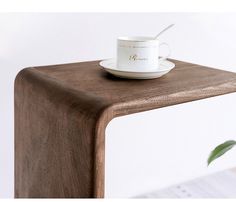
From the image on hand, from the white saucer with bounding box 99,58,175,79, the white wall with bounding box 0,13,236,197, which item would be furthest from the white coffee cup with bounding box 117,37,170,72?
the white wall with bounding box 0,13,236,197

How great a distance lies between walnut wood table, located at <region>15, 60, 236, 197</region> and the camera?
2.54 ft

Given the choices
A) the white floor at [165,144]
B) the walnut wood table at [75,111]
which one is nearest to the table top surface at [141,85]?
the walnut wood table at [75,111]

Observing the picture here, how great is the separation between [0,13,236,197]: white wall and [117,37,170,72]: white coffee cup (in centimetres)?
39

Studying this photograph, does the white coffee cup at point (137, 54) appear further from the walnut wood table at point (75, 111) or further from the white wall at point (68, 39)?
the white wall at point (68, 39)

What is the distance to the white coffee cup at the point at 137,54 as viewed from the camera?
932mm

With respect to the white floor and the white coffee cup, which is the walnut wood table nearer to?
the white coffee cup

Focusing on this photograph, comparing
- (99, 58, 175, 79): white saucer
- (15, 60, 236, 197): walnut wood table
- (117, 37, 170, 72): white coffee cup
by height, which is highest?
(117, 37, 170, 72): white coffee cup

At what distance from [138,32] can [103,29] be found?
12cm

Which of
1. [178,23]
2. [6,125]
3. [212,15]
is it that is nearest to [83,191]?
[6,125]

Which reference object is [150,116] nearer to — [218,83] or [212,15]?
[212,15]

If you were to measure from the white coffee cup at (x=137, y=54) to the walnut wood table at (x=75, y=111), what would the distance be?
0.03m

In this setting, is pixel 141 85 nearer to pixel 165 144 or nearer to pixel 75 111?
pixel 75 111

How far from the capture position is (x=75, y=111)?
2.61ft

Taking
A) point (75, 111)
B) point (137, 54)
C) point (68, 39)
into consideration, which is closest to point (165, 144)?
point (68, 39)
